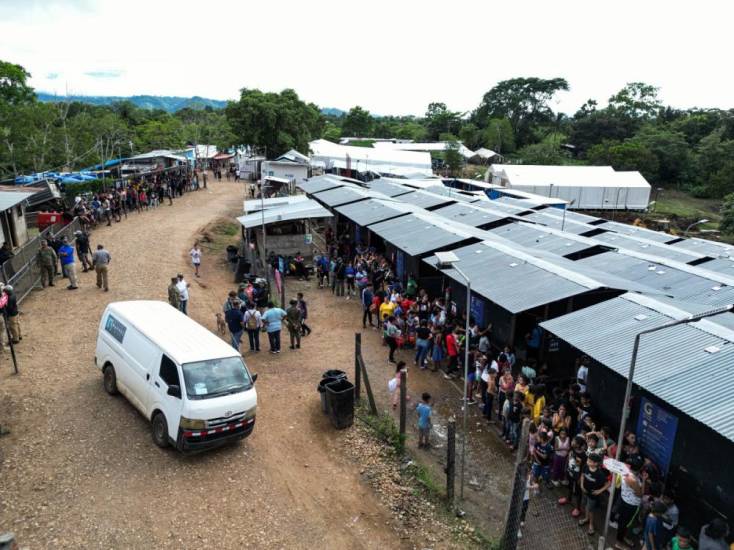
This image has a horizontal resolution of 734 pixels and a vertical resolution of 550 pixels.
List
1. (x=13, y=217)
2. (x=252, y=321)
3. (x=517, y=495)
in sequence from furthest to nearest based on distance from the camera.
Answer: (x=13, y=217), (x=252, y=321), (x=517, y=495)

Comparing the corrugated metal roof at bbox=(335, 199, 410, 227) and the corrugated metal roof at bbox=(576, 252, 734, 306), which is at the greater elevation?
the corrugated metal roof at bbox=(335, 199, 410, 227)

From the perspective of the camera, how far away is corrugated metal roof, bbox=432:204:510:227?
77.7 ft

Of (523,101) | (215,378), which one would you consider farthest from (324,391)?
(523,101)

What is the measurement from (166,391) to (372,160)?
52.1 metres

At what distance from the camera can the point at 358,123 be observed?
112375 millimetres

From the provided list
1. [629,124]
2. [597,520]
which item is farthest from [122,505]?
Answer: [629,124]

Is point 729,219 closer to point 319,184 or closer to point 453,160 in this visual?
point 319,184

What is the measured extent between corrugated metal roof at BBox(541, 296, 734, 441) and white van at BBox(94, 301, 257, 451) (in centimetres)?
653

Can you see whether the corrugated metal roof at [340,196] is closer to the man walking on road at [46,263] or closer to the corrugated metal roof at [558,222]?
the corrugated metal roof at [558,222]

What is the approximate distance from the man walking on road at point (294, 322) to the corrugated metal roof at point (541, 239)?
31.4 feet

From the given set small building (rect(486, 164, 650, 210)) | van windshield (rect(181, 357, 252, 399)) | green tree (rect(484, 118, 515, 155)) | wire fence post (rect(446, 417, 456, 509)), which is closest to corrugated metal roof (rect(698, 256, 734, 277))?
Answer: wire fence post (rect(446, 417, 456, 509))

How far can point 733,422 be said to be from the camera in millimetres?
7004

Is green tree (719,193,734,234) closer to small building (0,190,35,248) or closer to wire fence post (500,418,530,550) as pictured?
wire fence post (500,418,530,550)

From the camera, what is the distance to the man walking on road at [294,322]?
14.5 m
